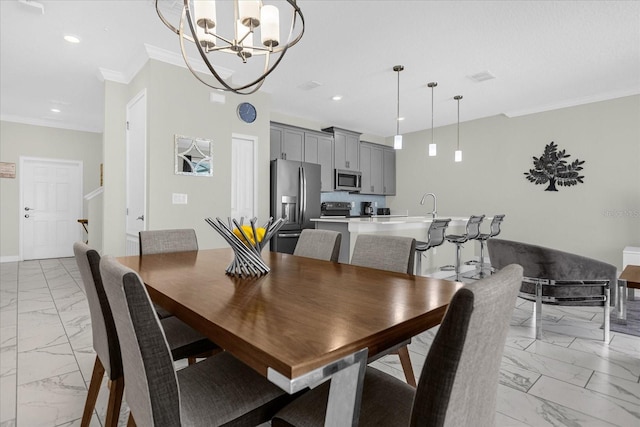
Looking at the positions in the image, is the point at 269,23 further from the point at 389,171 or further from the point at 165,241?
the point at 389,171

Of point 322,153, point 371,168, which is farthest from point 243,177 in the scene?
point 371,168

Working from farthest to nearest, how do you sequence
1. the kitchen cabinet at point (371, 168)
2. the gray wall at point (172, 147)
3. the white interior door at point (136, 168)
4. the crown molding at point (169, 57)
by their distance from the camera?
1. the kitchen cabinet at point (371, 168)
2. the white interior door at point (136, 168)
3. the gray wall at point (172, 147)
4. the crown molding at point (169, 57)

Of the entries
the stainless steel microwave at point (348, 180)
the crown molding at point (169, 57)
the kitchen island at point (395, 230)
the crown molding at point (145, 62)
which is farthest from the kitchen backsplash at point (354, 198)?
the crown molding at point (169, 57)

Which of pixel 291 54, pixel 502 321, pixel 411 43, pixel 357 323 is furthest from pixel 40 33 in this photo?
pixel 502 321

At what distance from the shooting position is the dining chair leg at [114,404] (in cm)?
127

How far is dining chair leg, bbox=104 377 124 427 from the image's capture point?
1.27m

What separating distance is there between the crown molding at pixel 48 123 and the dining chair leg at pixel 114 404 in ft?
23.5

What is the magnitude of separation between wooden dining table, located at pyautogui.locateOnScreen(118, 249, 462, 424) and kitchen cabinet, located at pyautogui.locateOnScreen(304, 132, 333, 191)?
14.8 ft

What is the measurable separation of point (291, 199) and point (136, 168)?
2.00 meters

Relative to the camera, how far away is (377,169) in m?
7.34

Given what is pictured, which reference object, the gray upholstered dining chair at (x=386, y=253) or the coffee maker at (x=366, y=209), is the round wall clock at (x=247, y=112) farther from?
the coffee maker at (x=366, y=209)

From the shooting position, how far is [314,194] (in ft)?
17.3

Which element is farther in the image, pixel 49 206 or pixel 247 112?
pixel 49 206

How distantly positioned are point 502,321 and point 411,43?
3.26m
